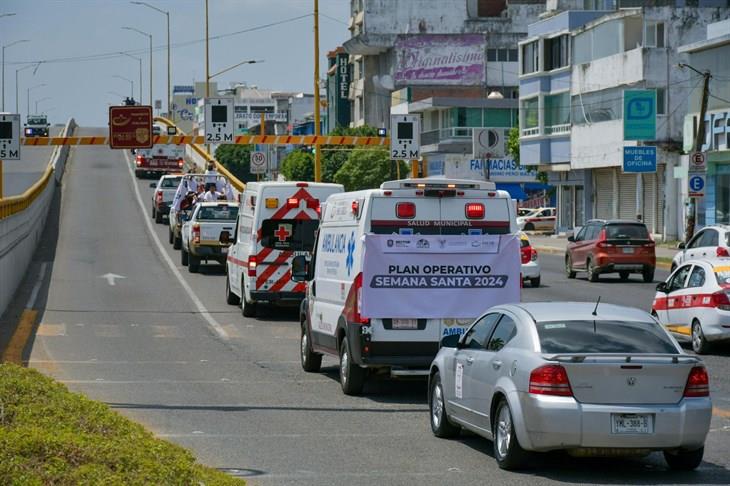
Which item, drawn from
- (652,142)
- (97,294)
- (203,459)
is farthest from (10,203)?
(652,142)

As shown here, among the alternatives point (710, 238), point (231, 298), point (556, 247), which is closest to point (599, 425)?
point (231, 298)

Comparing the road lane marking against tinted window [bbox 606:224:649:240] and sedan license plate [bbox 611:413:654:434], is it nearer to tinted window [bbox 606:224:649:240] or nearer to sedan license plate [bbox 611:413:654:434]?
tinted window [bbox 606:224:649:240]

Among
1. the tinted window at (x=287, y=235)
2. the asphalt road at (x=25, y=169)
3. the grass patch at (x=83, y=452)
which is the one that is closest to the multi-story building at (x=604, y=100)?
the asphalt road at (x=25, y=169)

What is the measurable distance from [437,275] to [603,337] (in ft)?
17.2

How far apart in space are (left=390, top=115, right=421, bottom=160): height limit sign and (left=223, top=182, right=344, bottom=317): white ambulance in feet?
41.9

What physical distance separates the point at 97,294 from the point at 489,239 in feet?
61.4

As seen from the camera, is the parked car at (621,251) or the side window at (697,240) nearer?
the side window at (697,240)

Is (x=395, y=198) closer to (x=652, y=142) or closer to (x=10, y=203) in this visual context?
(x=10, y=203)

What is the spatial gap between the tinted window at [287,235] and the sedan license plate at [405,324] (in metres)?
11.4

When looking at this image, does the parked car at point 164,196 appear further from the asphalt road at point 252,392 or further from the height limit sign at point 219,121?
the asphalt road at point 252,392

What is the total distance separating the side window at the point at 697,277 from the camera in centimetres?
2250

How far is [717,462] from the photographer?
12.8 meters

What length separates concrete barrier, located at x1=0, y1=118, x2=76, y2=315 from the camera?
30.5m

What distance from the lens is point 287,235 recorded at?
94.2 feet
